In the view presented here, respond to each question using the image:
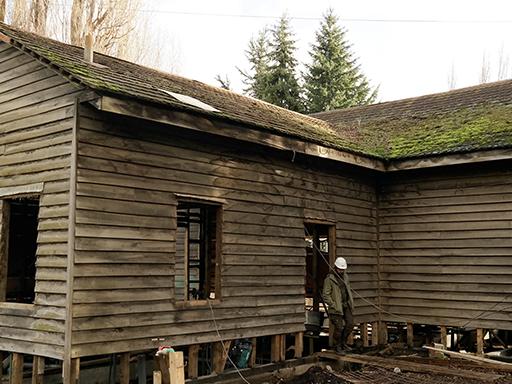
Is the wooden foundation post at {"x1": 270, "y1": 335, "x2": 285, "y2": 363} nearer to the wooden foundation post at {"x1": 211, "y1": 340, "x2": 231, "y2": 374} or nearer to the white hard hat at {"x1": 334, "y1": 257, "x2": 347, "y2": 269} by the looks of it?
the wooden foundation post at {"x1": 211, "y1": 340, "x2": 231, "y2": 374}

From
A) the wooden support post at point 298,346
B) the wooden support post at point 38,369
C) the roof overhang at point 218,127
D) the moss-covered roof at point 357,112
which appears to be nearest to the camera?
the roof overhang at point 218,127

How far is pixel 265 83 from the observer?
37375 millimetres

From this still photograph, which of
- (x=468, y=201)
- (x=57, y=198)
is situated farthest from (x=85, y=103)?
(x=468, y=201)

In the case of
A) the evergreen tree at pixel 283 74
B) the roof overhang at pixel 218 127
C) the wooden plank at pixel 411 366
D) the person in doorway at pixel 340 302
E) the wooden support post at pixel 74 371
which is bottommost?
the wooden plank at pixel 411 366

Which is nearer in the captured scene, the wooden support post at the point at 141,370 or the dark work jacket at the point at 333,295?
the wooden support post at the point at 141,370

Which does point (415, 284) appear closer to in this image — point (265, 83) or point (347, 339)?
point (347, 339)

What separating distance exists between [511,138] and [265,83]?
26778 mm

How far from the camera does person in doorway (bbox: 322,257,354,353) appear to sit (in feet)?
37.3

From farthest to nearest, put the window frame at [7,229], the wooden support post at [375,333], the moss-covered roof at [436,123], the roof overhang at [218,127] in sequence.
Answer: the wooden support post at [375,333] < the moss-covered roof at [436,123] < the window frame at [7,229] < the roof overhang at [218,127]

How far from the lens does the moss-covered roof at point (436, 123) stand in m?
12.3

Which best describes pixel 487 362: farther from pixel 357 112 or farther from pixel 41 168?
pixel 357 112

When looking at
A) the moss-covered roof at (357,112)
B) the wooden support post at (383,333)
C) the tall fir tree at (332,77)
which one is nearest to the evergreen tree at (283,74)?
the tall fir tree at (332,77)

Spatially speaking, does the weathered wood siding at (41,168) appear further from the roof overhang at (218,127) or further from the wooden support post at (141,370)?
the wooden support post at (141,370)

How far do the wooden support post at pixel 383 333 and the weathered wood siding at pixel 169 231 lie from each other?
2.96 metres
